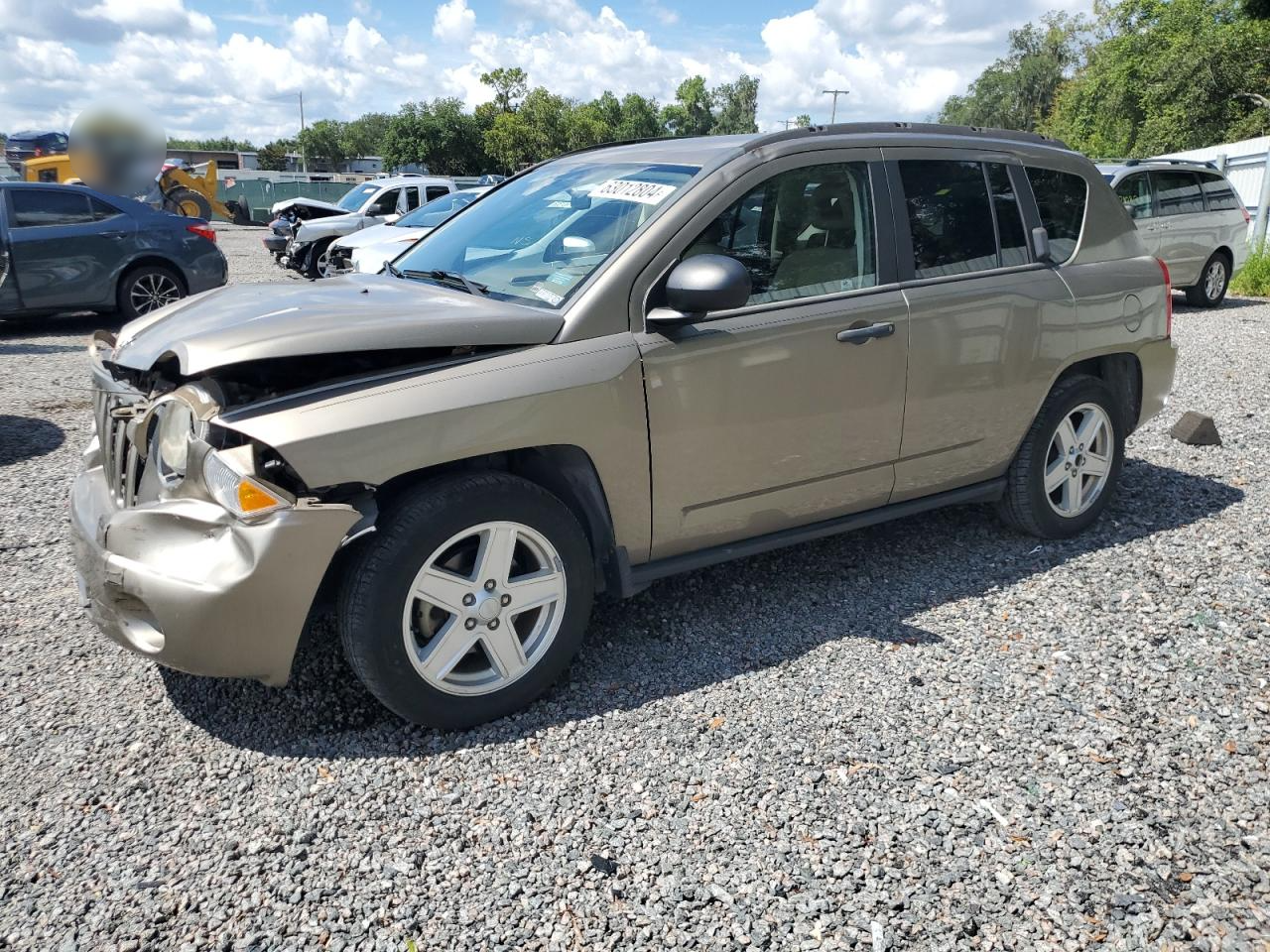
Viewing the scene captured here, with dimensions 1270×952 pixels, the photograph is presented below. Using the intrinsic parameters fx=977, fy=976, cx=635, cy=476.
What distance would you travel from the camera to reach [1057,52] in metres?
83.4

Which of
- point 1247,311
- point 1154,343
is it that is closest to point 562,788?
point 1154,343

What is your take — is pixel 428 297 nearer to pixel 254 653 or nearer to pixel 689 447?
pixel 689 447

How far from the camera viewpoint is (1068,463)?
182 inches

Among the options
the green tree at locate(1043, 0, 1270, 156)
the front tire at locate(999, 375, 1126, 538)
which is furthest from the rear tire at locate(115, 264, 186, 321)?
the green tree at locate(1043, 0, 1270, 156)

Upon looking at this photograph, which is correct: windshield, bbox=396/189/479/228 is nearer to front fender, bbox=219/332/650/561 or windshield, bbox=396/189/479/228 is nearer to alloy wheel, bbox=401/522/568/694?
front fender, bbox=219/332/650/561

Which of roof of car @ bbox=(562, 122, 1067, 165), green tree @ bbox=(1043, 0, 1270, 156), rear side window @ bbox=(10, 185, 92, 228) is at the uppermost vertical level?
green tree @ bbox=(1043, 0, 1270, 156)

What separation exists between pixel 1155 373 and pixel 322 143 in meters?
100

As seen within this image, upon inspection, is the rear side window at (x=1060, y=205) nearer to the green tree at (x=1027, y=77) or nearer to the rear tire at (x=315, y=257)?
the rear tire at (x=315, y=257)

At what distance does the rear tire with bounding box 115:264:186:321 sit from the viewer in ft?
36.1

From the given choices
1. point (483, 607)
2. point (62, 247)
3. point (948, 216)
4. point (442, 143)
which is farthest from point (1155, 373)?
point (442, 143)

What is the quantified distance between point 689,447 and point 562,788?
1.21 meters

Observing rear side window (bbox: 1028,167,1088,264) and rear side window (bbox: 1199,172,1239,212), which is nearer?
rear side window (bbox: 1028,167,1088,264)

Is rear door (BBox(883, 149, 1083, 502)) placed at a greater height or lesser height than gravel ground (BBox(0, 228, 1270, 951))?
greater

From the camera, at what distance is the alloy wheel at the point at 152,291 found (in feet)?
36.4
